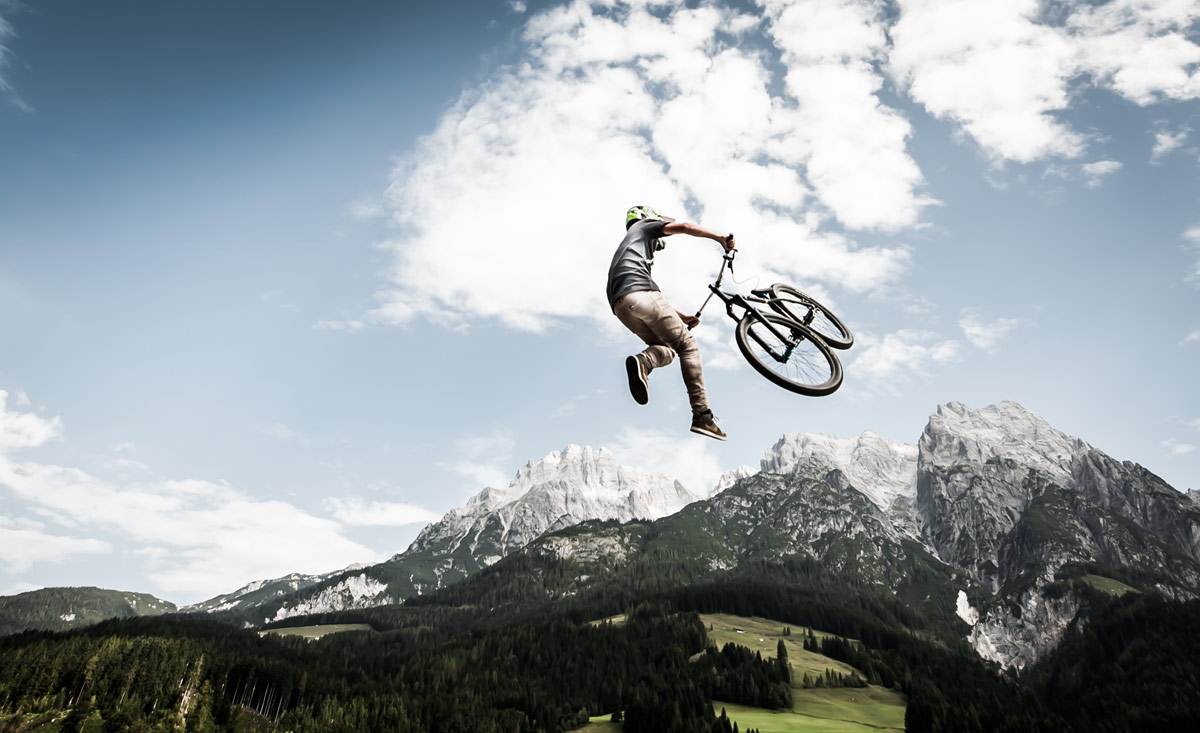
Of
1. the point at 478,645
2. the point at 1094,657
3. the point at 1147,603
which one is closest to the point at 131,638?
the point at 478,645

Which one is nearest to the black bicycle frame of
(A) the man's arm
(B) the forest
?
(A) the man's arm

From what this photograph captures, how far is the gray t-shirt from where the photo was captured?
1050cm

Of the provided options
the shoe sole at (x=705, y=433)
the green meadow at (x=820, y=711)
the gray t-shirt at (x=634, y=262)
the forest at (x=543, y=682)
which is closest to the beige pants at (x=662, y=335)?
the gray t-shirt at (x=634, y=262)

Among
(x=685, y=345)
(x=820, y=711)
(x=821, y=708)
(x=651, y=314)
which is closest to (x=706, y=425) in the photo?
(x=685, y=345)

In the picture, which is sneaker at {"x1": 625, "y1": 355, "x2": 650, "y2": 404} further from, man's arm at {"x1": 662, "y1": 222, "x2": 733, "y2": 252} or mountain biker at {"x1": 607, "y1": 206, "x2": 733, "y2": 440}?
man's arm at {"x1": 662, "y1": 222, "x2": 733, "y2": 252}

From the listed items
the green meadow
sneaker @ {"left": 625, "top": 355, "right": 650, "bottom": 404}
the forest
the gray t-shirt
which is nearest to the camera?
sneaker @ {"left": 625, "top": 355, "right": 650, "bottom": 404}

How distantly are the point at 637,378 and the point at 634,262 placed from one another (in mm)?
2016

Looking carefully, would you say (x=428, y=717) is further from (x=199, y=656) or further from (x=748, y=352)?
(x=748, y=352)

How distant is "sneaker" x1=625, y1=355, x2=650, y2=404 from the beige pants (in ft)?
0.62

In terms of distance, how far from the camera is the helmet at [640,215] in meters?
11.2

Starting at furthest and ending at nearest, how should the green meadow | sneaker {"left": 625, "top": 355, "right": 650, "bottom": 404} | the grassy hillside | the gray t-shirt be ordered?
1. the grassy hillside
2. the green meadow
3. the gray t-shirt
4. sneaker {"left": 625, "top": 355, "right": 650, "bottom": 404}

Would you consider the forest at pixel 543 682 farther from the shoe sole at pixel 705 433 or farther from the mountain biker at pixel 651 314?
the mountain biker at pixel 651 314

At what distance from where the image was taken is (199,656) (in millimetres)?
146250

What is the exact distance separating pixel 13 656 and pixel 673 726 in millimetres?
145367
